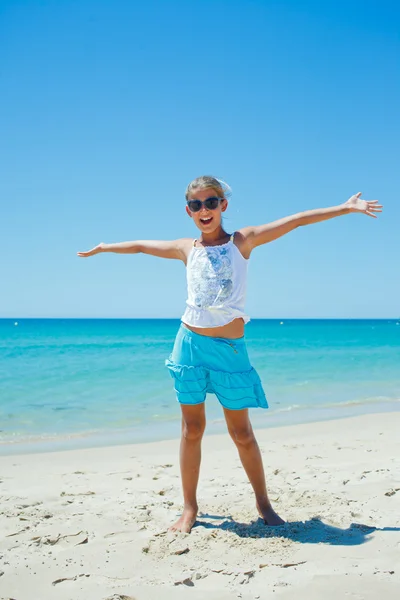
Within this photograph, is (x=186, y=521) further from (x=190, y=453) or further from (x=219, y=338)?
(x=219, y=338)

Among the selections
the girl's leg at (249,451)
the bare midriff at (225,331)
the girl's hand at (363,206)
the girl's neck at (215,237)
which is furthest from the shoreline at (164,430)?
the girl's hand at (363,206)

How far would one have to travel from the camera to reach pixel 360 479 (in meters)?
4.49

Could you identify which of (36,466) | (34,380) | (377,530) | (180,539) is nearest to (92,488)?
(36,466)

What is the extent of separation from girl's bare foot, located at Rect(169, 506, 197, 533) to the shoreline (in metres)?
3.36

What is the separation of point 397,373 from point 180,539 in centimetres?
1429

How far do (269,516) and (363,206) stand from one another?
6.90 ft

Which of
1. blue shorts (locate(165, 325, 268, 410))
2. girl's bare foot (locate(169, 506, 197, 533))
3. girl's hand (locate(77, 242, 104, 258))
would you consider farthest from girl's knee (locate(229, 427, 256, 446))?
girl's hand (locate(77, 242, 104, 258))

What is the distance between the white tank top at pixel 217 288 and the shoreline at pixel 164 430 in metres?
3.87

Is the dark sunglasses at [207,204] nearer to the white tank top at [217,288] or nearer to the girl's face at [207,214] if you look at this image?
the girl's face at [207,214]

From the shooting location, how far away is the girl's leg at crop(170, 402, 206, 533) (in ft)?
11.2

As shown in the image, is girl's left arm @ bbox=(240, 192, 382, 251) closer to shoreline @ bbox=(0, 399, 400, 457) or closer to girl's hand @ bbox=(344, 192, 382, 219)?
girl's hand @ bbox=(344, 192, 382, 219)

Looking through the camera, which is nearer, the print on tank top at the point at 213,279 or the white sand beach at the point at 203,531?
the white sand beach at the point at 203,531

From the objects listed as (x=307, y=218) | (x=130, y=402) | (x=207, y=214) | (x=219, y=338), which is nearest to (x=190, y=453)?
(x=219, y=338)

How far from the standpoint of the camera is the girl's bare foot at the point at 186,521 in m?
3.32
